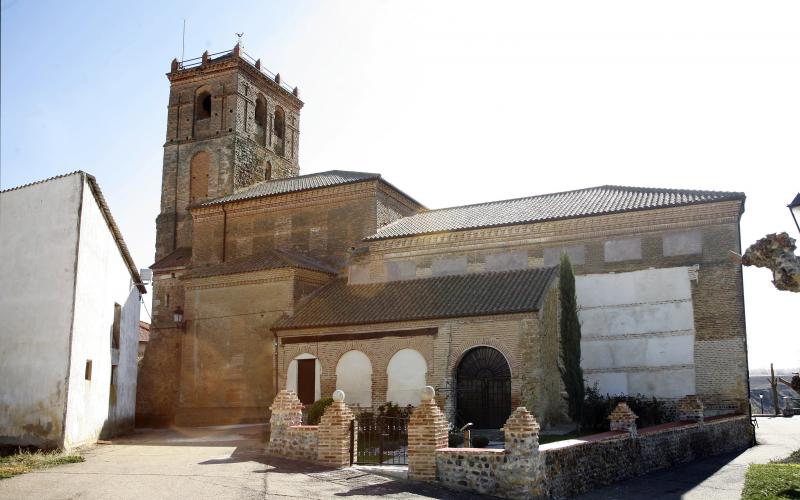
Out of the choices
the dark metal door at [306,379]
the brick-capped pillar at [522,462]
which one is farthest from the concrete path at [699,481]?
the dark metal door at [306,379]

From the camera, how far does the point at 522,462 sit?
37.5 ft

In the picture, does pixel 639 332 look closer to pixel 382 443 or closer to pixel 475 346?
pixel 475 346

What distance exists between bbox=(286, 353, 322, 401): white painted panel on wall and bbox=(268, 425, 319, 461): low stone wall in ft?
26.7

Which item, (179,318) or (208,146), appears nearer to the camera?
(179,318)

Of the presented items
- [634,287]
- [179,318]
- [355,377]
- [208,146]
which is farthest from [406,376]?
[208,146]

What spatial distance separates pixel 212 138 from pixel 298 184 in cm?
740

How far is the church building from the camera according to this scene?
21.3 meters

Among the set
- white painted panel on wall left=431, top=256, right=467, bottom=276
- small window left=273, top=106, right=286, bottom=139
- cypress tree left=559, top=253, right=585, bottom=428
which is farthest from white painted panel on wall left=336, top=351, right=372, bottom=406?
small window left=273, top=106, right=286, bottom=139

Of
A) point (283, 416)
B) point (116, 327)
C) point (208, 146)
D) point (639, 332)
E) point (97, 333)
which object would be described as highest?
point (208, 146)

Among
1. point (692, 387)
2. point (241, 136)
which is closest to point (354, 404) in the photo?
point (692, 387)

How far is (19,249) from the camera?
16812mm

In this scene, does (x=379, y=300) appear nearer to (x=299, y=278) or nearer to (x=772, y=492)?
(x=299, y=278)

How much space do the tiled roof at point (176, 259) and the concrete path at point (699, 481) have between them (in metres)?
23.6

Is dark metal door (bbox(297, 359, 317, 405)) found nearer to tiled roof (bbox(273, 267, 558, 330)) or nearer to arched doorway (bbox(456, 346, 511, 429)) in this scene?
tiled roof (bbox(273, 267, 558, 330))
